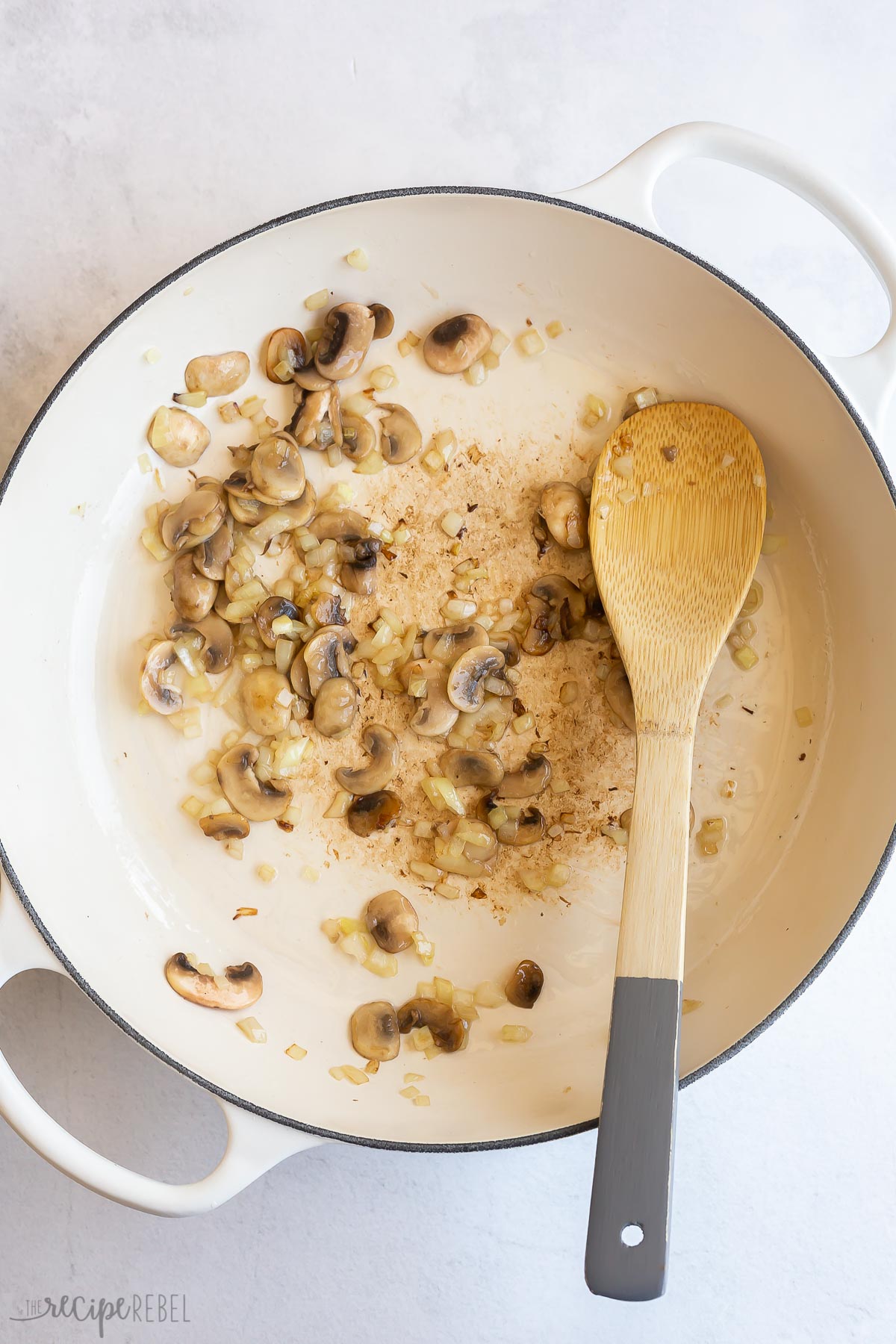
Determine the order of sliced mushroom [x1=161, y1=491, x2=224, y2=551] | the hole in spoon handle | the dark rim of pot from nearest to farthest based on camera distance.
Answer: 1. the hole in spoon handle
2. the dark rim of pot
3. sliced mushroom [x1=161, y1=491, x2=224, y2=551]

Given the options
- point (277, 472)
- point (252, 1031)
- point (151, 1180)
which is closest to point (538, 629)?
point (277, 472)

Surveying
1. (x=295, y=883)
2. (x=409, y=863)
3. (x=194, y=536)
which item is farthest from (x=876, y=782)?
(x=194, y=536)

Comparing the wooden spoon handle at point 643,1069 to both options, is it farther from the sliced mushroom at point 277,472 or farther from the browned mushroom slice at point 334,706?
the sliced mushroom at point 277,472

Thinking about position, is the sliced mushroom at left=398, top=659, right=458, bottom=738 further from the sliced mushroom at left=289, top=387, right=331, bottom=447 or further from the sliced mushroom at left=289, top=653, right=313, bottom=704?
the sliced mushroom at left=289, top=387, right=331, bottom=447

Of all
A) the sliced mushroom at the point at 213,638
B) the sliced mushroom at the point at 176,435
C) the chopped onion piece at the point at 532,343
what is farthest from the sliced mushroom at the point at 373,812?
the chopped onion piece at the point at 532,343

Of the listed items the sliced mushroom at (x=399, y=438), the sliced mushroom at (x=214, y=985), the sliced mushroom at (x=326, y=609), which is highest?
the sliced mushroom at (x=399, y=438)

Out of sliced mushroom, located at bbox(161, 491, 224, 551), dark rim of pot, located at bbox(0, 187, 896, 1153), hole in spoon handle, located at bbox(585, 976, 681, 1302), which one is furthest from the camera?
sliced mushroom, located at bbox(161, 491, 224, 551)

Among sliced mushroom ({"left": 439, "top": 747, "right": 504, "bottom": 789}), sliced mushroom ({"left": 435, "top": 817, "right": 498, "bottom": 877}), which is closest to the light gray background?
sliced mushroom ({"left": 435, "top": 817, "right": 498, "bottom": 877})

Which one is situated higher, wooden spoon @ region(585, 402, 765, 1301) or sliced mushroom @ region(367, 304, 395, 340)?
sliced mushroom @ region(367, 304, 395, 340)
